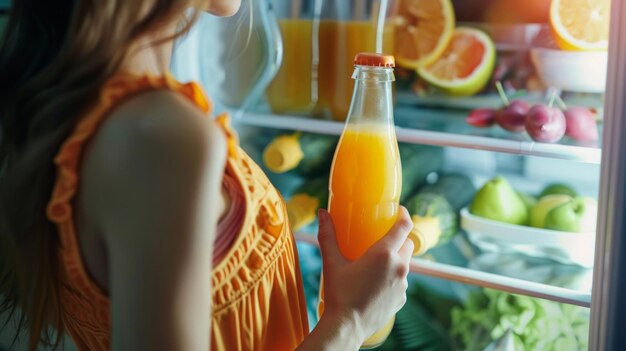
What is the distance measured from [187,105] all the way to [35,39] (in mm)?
215

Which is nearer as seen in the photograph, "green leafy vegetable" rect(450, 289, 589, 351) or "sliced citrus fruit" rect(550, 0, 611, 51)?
"sliced citrus fruit" rect(550, 0, 611, 51)

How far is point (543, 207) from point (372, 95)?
591 mm

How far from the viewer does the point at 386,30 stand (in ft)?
4.86

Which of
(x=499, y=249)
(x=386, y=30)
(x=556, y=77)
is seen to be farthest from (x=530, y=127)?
(x=386, y=30)

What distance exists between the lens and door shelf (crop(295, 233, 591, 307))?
121 cm

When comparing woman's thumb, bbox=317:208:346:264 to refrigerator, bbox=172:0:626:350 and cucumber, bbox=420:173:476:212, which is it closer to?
refrigerator, bbox=172:0:626:350

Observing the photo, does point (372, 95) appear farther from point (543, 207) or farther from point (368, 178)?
point (543, 207)

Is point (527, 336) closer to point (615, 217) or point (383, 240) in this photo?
point (615, 217)

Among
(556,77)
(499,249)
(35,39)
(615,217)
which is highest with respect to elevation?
(35,39)

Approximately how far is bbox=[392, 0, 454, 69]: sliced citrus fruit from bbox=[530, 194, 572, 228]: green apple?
35cm

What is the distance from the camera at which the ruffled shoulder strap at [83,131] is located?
59cm

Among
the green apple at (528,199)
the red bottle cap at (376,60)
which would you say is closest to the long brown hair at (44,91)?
the red bottle cap at (376,60)

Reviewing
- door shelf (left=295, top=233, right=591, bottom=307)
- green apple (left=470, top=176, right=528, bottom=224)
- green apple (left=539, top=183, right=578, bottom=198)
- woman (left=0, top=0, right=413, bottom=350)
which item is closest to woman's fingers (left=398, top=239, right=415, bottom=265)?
woman (left=0, top=0, right=413, bottom=350)

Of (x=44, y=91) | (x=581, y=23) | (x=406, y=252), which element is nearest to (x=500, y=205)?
(x=581, y=23)
